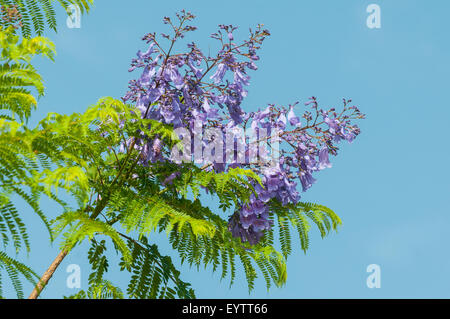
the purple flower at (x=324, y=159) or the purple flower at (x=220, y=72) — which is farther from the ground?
the purple flower at (x=220, y=72)

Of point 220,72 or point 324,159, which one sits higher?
point 220,72

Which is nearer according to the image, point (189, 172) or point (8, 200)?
point (8, 200)

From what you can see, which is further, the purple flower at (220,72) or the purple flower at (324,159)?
the purple flower at (324,159)

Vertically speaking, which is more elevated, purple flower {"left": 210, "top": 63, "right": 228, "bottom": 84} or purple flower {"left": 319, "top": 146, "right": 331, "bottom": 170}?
purple flower {"left": 210, "top": 63, "right": 228, "bottom": 84}

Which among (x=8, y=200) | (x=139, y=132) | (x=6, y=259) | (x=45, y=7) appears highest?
(x=45, y=7)

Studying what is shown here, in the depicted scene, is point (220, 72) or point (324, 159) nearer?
point (220, 72)

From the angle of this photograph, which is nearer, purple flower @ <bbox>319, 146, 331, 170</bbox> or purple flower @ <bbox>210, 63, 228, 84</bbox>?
purple flower @ <bbox>210, 63, 228, 84</bbox>
